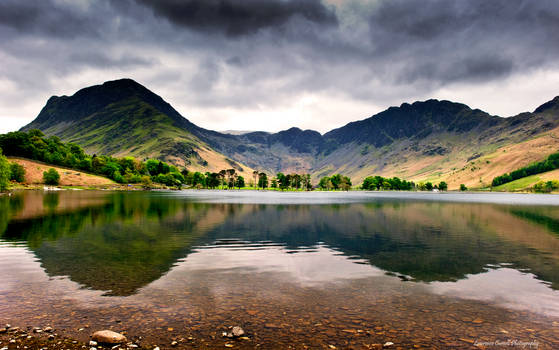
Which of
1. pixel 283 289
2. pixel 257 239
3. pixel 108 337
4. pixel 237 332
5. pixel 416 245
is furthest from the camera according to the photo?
pixel 257 239

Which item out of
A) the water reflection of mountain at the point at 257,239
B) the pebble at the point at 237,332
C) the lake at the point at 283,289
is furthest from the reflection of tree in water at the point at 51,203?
the pebble at the point at 237,332

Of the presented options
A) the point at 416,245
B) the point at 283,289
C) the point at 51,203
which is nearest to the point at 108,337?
the point at 283,289

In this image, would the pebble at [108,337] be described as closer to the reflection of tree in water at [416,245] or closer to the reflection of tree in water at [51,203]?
the reflection of tree in water at [416,245]

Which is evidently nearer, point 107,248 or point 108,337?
point 108,337

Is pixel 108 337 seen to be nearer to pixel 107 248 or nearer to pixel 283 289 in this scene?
pixel 283 289

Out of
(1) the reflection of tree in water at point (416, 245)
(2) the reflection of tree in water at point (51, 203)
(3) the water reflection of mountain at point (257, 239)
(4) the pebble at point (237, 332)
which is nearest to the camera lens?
(4) the pebble at point (237, 332)

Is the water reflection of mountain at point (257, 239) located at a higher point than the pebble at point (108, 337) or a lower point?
lower

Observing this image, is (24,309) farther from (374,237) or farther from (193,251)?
(374,237)

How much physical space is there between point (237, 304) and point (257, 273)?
7.79 meters

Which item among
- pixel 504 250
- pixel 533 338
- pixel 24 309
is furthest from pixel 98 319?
pixel 504 250

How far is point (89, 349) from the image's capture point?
12633 millimetres

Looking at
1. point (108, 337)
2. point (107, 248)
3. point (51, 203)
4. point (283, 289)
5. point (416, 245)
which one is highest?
point (108, 337)

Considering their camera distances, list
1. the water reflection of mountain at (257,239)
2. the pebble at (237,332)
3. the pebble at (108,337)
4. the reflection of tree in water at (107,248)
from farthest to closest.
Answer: the water reflection of mountain at (257,239)
the reflection of tree in water at (107,248)
the pebble at (237,332)
the pebble at (108,337)

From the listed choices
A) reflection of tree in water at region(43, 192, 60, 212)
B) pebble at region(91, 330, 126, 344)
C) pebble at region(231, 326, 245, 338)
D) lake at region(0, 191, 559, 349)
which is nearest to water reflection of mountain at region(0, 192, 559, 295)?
lake at region(0, 191, 559, 349)
